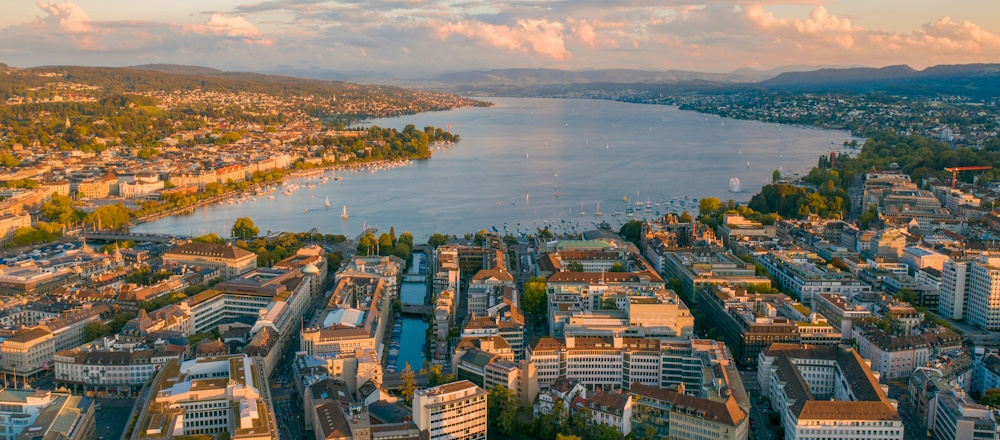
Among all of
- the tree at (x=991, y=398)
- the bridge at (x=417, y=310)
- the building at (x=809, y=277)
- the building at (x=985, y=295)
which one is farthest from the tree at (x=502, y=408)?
the building at (x=985, y=295)

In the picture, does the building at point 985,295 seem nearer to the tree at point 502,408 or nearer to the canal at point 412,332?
the tree at point 502,408

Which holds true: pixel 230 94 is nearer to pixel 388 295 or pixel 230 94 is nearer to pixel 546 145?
pixel 546 145

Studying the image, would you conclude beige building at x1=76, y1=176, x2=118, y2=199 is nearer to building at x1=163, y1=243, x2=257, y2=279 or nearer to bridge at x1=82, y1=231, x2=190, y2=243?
bridge at x1=82, y1=231, x2=190, y2=243

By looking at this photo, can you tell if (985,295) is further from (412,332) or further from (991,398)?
(412,332)

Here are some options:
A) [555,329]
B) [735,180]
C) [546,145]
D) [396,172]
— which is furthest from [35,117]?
[555,329]

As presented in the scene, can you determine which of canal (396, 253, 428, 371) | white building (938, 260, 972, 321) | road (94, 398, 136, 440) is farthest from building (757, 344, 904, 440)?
road (94, 398, 136, 440)

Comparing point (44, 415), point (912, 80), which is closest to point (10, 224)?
point (44, 415)

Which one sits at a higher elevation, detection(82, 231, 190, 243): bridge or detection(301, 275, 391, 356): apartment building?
detection(301, 275, 391, 356): apartment building
